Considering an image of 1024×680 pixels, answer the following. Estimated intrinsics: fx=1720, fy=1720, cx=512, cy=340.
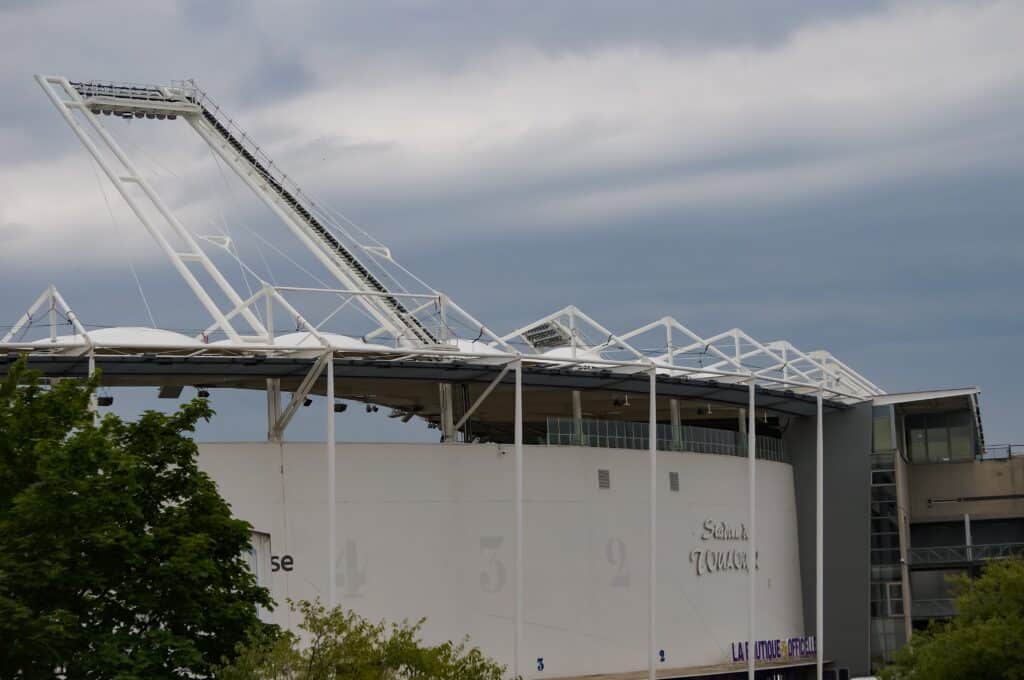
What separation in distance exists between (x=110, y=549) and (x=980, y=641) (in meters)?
25.7

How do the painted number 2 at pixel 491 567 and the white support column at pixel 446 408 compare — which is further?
the white support column at pixel 446 408

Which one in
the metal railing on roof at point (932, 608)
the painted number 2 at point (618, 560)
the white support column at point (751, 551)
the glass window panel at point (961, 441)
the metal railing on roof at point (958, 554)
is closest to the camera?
the painted number 2 at point (618, 560)

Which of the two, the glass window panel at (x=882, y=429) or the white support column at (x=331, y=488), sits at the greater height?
the glass window panel at (x=882, y=429)

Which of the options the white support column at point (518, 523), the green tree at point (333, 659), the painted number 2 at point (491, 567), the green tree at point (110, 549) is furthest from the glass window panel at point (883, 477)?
the green tree at point (333, 659)

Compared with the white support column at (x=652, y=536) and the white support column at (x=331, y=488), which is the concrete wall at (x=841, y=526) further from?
the white support column at (x=331, y=488)

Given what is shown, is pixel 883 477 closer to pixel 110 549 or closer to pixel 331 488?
pixel 331 488

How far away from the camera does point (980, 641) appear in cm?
5031

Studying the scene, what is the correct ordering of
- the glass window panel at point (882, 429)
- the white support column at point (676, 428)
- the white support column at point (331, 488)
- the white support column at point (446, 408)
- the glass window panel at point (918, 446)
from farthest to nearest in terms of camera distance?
the glass window panel at point (918, 446) < the glass window panel at point (882, 429) < the white support column at point (676, 428) < the white support column at point (446, 408) < the white support column at point (331, 488)

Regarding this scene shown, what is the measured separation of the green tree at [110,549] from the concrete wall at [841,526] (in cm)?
4811

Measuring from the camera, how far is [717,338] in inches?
3000

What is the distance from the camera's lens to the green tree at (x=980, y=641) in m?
50.3

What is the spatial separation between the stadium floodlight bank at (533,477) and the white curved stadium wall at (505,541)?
0.09m

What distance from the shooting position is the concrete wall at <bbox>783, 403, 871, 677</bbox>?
278 feet

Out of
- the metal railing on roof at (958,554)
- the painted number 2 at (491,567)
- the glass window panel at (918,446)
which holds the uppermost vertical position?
the glass window panel at (918,446)
